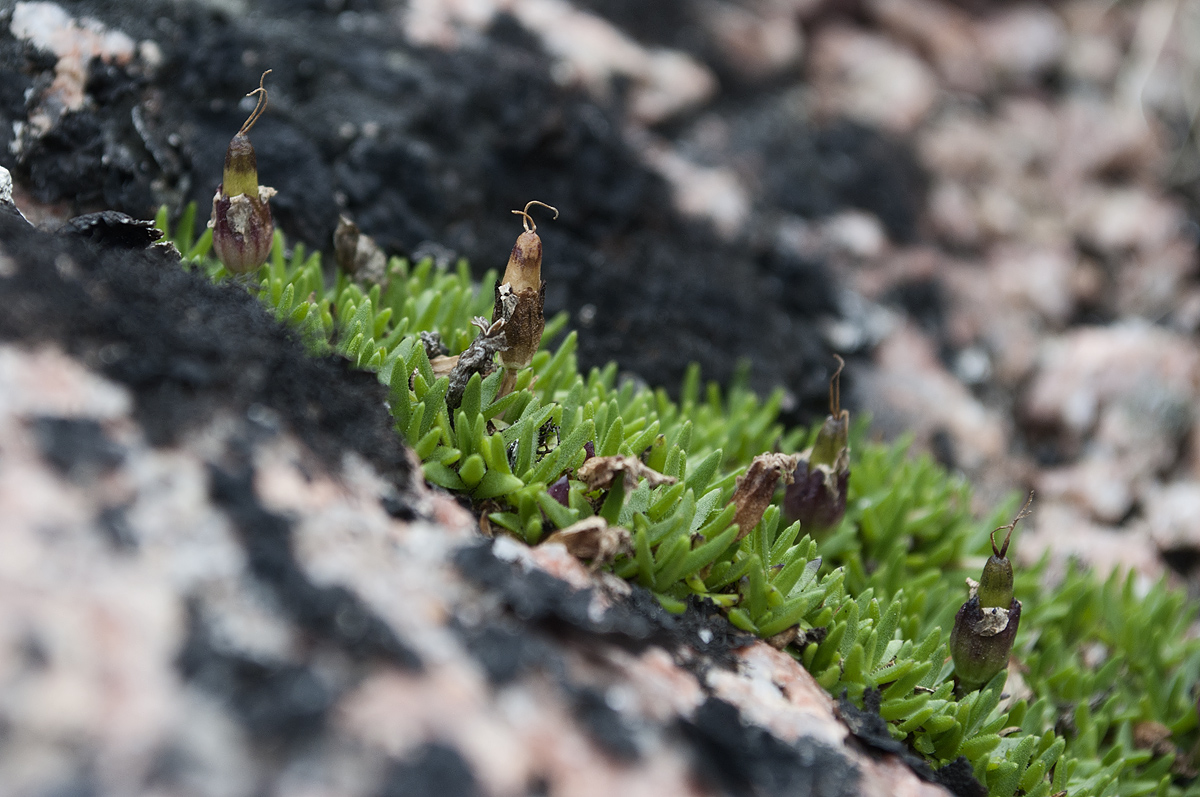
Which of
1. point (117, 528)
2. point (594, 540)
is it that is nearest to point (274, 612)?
point (117, 528)

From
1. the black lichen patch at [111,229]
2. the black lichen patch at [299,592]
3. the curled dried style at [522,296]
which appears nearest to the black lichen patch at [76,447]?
the black lichen patch at [299,592]

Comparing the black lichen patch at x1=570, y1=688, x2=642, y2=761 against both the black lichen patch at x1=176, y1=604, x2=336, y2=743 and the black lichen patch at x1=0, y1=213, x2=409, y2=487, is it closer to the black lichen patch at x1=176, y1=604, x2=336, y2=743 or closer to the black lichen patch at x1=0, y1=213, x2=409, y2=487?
the black lichen patch at x1=176, y1=604, x2=336, y2=743

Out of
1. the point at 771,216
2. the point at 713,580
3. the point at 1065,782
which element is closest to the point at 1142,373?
the point at 771,216

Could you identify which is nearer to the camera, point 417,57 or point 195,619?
point 195,619

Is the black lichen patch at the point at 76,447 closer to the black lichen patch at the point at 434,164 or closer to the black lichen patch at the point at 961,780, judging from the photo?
the black lichen patch at the point at 434,164

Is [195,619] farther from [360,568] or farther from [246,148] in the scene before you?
[246,148]

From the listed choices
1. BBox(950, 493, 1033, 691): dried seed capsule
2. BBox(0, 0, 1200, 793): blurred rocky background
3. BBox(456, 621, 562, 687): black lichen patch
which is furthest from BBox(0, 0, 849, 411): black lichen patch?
BBox(456, 621, 562, 687): black lichen patch
